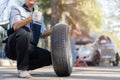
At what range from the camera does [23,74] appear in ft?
23.3

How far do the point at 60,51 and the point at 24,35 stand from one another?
641mm

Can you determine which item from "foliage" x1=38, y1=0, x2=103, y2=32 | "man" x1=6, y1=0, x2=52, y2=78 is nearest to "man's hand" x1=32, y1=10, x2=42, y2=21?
"man" x1=6, y1=0, x2=52, y2=78

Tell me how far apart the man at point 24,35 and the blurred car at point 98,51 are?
11.4 meters

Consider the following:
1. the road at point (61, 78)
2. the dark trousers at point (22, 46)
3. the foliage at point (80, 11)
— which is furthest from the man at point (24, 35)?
the foliage at point (80, 11)

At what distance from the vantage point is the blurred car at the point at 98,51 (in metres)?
19.0

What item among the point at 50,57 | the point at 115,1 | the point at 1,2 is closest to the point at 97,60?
the point at 1,2

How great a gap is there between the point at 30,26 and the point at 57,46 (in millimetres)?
592

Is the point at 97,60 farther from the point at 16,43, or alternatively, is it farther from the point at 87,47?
the point at 16,43

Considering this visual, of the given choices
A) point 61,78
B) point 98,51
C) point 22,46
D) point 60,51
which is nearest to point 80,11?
point 98,51

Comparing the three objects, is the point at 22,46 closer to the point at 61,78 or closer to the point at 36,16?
the point at 36,16

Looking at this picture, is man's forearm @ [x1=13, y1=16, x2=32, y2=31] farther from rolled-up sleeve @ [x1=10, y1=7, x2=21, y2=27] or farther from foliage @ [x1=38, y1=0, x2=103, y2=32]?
foliage @ [x1=38, y1=0, x2=103, y2=32]

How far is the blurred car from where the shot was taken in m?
19.0

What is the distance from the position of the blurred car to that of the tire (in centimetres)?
1143

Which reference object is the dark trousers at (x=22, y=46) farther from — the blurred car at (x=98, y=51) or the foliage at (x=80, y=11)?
the foliage at (x=80, y=11)
